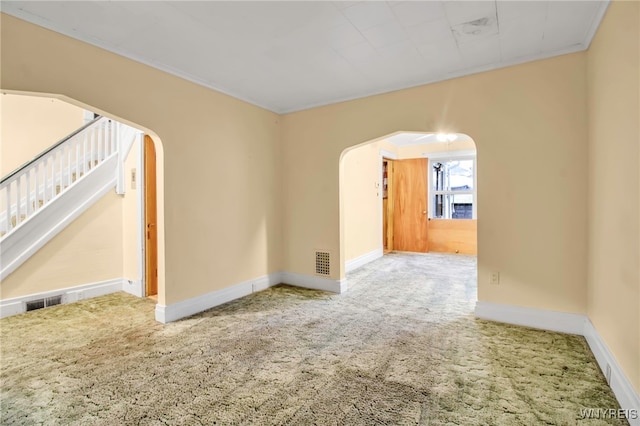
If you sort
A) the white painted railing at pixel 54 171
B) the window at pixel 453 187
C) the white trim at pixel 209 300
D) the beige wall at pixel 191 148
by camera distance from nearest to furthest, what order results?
the beige wall at pixel 191 148 < the white trim at pixel 209 300 < the white painted railing at pixel 54 171 < the window at pixel 453 187

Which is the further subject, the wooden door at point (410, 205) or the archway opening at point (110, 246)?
the wooden door at point (410, 205)

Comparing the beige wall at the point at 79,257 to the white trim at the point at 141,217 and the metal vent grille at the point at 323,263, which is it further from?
the metal vent grille at the point at 323,263

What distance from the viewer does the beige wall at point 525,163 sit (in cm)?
275

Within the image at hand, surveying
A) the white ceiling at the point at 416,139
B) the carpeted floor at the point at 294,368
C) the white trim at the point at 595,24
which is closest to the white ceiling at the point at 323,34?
the white trim at the point at 595,24

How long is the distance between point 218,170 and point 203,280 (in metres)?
1.29

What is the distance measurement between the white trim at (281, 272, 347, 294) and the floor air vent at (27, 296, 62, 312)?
276 centimetres

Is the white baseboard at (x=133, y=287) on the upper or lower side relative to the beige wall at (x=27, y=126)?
lower

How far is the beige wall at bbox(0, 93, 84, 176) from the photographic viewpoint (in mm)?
4805

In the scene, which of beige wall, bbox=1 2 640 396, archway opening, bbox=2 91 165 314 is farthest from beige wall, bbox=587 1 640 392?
archway opening, bbox=2 91 165 314

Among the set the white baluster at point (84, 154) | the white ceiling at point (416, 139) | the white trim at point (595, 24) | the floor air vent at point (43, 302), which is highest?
the white ceiling at point (416, 139)

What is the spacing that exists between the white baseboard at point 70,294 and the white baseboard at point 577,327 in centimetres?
460

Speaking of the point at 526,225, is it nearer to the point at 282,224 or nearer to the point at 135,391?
the point at 282,224

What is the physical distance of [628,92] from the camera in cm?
176

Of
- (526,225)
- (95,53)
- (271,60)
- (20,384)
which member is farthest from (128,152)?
(526,225)
